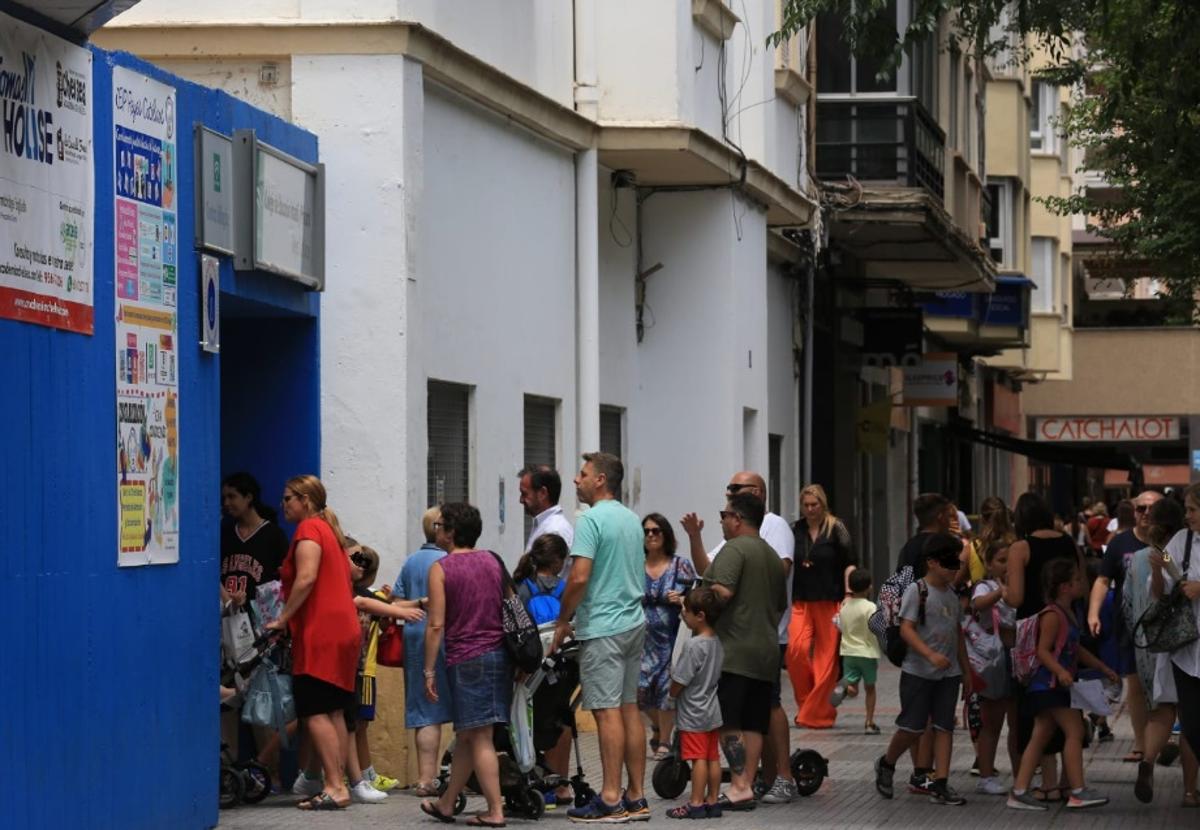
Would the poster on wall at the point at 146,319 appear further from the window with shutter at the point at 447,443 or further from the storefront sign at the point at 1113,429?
the storefront sign at the point at 1113,429

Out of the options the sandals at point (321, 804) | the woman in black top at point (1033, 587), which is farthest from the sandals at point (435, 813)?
the woman in black top at point (1033, 587)

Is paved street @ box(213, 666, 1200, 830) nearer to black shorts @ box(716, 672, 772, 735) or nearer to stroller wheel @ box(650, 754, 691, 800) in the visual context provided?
stroller wheel @ box(650, 754, 691, 800)

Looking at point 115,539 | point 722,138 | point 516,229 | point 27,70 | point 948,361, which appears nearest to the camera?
point 27,70

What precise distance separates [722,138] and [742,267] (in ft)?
4.76

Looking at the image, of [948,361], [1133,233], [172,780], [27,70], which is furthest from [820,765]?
[948,361]

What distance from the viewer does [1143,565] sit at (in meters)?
13.9

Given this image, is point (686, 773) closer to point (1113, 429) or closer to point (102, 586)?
point (102, 586)

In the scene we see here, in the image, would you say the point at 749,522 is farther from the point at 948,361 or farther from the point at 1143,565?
the point at 948,361

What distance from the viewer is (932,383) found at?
34719mm

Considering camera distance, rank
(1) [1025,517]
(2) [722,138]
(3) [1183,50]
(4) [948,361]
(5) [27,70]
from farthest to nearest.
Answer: (4) [948,361]
(2) [722,138]
(1) [1025,517]
(3) [1183,50]
(5) [27,70]

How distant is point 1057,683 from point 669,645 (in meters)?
2.57

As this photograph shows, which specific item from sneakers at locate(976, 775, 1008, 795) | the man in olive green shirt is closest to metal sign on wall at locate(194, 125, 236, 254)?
the man in olive green shirt

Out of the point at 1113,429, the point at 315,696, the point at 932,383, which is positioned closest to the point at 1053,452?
the point at 932,383

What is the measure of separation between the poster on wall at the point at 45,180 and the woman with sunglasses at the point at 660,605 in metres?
5.17
